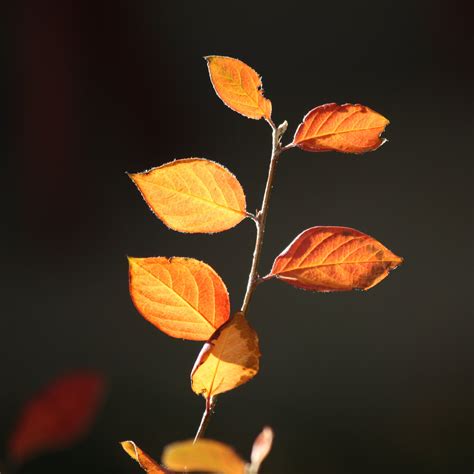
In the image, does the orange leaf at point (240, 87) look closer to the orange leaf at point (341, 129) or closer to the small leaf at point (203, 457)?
the orange leaf at point (341, 129)

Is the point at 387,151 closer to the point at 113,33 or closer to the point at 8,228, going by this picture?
the point at 113,33

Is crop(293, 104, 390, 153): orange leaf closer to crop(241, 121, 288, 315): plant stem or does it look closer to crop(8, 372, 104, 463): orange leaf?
crop(241, 121, 288, 315): plant stem

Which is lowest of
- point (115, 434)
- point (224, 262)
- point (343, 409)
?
point (343, 409)

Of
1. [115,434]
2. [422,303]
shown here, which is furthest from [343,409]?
[115,434]

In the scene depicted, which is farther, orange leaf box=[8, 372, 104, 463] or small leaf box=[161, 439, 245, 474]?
orange leaf box=[8, 372, 104, 463]

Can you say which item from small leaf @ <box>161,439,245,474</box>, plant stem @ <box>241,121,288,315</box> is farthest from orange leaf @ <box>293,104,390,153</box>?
small leaf @ <box>161,439,245,474</box>

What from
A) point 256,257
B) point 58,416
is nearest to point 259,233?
point 256,257

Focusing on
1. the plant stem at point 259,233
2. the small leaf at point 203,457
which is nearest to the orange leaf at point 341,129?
the plant stem at point 259,233
